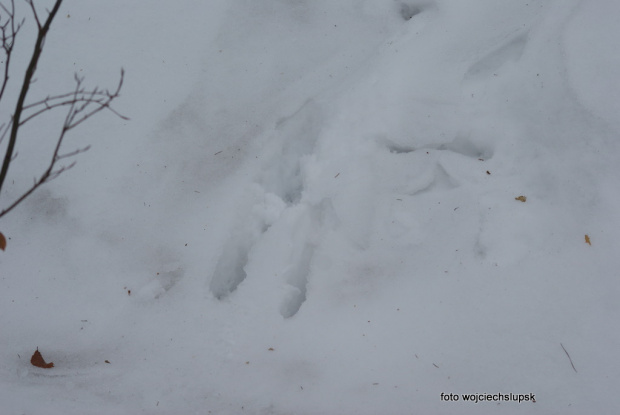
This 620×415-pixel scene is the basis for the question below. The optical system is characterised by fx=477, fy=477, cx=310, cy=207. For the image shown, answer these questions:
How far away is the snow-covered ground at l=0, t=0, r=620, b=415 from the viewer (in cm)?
218

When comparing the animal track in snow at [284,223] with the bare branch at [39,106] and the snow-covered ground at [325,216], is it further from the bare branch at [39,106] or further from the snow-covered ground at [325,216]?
the bare branch at [39,106]

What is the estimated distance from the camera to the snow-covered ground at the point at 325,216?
2.18 meters

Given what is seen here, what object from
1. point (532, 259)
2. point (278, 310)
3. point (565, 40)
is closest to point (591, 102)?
point (565, 40)

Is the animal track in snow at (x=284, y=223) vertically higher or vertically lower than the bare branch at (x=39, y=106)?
lower

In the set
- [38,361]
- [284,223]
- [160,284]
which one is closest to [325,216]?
[284,223]

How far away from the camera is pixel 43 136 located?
241 cm

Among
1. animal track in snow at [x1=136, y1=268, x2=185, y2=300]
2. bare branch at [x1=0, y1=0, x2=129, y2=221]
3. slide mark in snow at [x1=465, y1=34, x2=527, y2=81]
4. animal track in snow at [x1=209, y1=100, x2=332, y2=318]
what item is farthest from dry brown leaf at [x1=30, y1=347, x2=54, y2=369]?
slide mark in snow at [x1=465, y1=34, x2=527, y2=81]

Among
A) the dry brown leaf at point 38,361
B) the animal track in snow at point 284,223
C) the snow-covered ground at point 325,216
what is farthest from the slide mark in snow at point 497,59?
the dry brown leaf at point 38,361

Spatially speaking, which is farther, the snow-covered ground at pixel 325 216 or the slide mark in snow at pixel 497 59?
the slide mark in snow at pixel 497 59

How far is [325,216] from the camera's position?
2346 millimetres

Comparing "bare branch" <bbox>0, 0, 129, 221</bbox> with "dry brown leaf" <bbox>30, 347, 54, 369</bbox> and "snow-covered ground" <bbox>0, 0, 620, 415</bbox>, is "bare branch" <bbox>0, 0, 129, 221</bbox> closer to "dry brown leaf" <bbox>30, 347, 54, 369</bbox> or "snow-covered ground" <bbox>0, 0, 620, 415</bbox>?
"snow-covered ground" <bbox>0, 0, 620, 415</bbox>

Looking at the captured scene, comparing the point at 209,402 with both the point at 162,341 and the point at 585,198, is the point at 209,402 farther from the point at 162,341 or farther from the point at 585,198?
the point at 585,198

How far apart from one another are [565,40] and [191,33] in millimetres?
1868

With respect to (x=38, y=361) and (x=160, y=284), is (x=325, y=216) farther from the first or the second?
(x=38, y=361)
